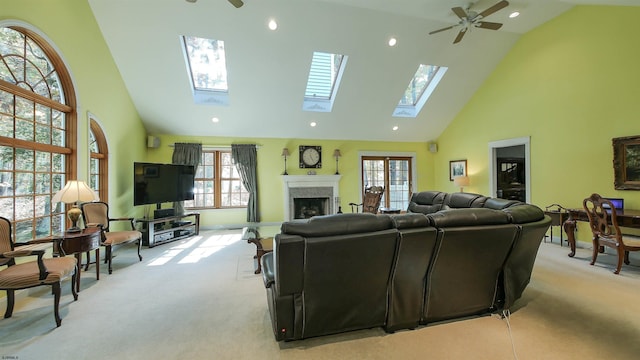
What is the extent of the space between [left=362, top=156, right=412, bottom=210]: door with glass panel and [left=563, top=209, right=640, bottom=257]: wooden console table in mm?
4098

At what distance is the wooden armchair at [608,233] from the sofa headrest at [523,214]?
6.09 feet

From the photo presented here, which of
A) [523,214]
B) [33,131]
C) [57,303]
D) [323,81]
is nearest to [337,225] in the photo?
[523,214]

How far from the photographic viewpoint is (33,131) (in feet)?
10.3

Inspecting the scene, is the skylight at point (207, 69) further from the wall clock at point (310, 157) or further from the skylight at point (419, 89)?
the skylight at point (419, 89)

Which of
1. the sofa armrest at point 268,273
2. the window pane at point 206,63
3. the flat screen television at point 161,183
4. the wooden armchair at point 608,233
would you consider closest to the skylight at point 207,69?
the window pane at point 206,63

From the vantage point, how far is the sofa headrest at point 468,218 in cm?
210

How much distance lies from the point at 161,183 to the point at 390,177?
600 cm

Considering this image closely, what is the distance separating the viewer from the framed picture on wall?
274 inches

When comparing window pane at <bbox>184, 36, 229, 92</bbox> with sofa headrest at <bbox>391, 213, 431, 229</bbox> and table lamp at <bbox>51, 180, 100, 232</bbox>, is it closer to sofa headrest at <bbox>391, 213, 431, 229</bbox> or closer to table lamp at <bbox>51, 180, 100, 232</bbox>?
table lamp at <bbox>51, 180, 100, 232</bbox>

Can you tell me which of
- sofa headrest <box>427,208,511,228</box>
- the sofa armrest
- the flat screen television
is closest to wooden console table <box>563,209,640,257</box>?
sofa headrest <box>427,208,511,228</box>

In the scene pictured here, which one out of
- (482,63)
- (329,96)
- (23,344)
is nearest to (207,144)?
(329,96)

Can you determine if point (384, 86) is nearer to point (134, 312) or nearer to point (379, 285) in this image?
point (379, 285)

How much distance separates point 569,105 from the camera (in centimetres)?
463

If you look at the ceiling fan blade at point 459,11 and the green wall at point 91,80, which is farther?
the ceiling fan blade at point 459,11
